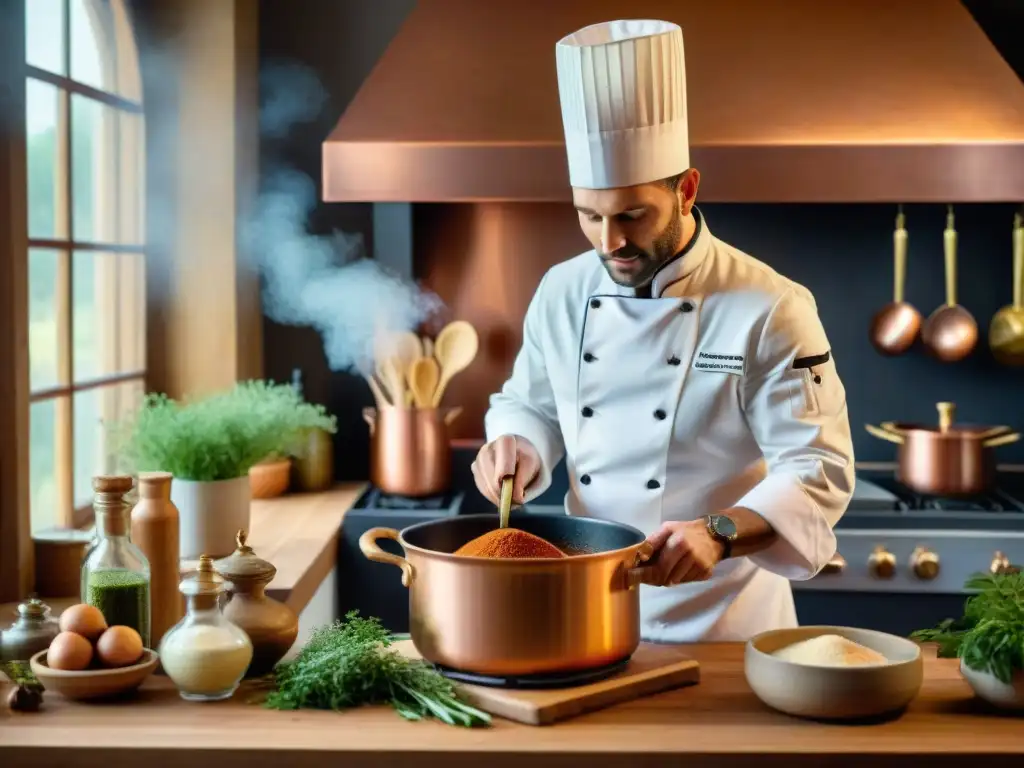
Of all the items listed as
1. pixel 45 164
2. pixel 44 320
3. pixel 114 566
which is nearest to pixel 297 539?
pixel 44 320

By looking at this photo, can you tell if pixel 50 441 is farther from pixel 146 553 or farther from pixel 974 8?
pixel 974 8

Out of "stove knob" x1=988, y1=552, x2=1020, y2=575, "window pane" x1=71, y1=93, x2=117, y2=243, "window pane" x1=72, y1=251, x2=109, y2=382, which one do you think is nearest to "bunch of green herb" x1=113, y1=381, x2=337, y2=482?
"window pane" x1=72, y1=251, x2=109, y2=382

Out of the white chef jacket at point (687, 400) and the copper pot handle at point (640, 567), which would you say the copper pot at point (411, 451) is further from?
the copper pot handle at point (640, 567)

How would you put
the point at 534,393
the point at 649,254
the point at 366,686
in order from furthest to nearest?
1. the point at 534,393
2. the point at 649,254
3. the point at 366,686

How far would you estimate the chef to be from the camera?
182cm

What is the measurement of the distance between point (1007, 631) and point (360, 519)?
5.71ft

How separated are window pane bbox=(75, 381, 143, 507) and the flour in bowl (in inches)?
65.0

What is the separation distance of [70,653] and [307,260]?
2065 mm

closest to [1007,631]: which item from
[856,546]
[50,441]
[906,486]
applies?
[856,546]

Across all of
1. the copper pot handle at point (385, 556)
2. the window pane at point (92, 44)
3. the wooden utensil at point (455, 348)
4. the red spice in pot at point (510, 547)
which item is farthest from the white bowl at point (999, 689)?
the window pane at point (92, 44)

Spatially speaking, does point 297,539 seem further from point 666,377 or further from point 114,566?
point 114,566

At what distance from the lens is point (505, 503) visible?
1661 millimetres

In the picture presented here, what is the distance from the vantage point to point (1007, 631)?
55.3 inches

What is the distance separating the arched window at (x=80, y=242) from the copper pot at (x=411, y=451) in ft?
2.10
